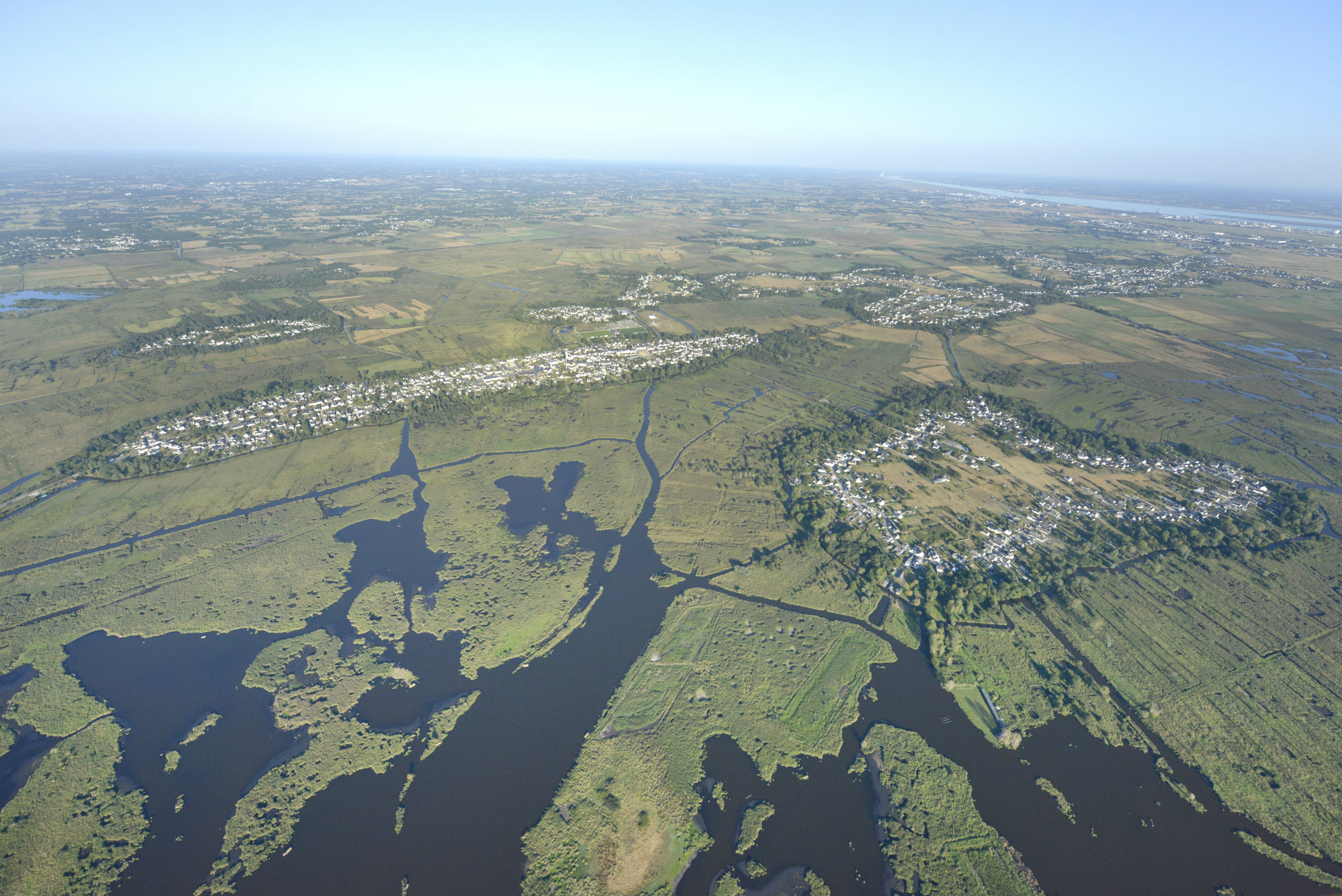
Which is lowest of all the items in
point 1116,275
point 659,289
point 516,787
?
point 516,787

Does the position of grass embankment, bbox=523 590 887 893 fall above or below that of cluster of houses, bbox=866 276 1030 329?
below

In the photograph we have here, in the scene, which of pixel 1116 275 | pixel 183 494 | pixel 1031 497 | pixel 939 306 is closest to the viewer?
pixel 183 494

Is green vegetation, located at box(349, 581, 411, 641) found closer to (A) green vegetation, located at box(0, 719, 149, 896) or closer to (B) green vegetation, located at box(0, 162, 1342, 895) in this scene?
(B) green vegetation, located at box(0, 162, 1342, 895)

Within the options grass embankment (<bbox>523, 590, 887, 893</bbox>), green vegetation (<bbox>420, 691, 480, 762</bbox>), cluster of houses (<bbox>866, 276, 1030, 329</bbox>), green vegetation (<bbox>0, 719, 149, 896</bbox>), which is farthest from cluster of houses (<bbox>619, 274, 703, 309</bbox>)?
green vegetation (<bbox>0, 719, 149, 896</bbox>)

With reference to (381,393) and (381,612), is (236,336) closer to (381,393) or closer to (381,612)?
(381,393)

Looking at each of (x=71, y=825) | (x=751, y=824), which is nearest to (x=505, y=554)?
(x=71, y=825)

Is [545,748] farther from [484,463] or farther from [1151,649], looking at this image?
[1151,649]

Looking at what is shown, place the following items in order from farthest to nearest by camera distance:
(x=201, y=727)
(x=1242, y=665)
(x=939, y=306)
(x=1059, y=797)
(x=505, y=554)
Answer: (x=939, y=306), (x=505, y=554), (x=1242, y=665), (x=201, y=727), (x=1059, y=797)
